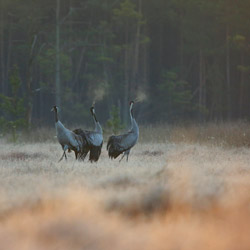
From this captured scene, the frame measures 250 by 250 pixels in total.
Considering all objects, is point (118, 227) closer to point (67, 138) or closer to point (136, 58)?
point (67, 138)

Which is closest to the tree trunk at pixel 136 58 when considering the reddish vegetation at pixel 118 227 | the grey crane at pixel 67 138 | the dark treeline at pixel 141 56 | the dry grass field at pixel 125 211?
the dark treeline at pixel 141 56

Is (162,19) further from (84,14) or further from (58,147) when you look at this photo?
(58,147)

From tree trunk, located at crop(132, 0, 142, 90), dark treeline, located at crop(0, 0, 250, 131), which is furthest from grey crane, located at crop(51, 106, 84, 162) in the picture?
tree trunk, located at crop(132, 0, 142, 90)

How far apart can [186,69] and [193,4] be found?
23.8 ft

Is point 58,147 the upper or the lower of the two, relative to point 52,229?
lower

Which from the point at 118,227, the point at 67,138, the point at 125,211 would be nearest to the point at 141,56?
the point at 67,138

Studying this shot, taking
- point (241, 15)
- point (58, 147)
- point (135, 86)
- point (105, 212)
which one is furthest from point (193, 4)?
point (105, 212)

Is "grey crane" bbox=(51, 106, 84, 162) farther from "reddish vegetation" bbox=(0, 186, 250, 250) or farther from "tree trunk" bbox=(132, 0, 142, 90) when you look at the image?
"tree trunk" bbox=(132, 0, 142, 90)

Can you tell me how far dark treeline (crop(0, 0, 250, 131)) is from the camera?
3803cm

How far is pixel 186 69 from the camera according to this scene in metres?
45.2

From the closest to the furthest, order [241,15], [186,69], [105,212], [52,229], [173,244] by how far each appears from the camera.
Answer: [173,244]
[52,229]
[105,212]
[241,15]
[186,69]

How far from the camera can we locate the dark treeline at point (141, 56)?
125ft

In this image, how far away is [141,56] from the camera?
44.9 meters

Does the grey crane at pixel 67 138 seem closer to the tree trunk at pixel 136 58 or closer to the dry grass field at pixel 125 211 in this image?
the dry grass field at pixel 125 211
